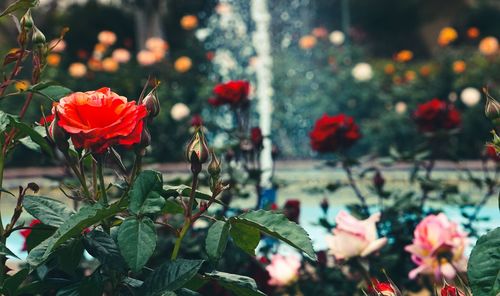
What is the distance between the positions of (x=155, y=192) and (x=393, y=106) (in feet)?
32.5

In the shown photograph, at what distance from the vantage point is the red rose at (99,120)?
115 cm

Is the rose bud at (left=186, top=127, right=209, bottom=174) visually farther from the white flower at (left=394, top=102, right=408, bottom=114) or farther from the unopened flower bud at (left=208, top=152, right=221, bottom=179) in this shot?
the white flower at (left=394, top=102, right=408, bottom=114)

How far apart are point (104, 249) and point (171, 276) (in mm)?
95

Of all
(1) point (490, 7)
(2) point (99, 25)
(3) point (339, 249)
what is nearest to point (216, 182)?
(3) point (339, 249)

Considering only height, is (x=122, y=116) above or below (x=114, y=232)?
above

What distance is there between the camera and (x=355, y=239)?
1.98 metres

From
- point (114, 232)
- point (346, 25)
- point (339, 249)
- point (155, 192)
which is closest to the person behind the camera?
point (155, 192)

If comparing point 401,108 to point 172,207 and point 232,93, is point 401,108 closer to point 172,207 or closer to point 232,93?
point 232,93

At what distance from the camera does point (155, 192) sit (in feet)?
3.76

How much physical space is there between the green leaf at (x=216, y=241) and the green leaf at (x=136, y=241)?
0.10m

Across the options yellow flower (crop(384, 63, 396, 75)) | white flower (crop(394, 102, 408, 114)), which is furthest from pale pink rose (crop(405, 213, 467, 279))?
yellow flower (crop(384, 63, 396, 75))

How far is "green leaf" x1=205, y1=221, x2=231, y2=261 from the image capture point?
119cm

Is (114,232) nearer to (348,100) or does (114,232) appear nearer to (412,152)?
(412,152)

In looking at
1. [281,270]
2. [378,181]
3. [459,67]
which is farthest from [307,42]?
[281,270]
